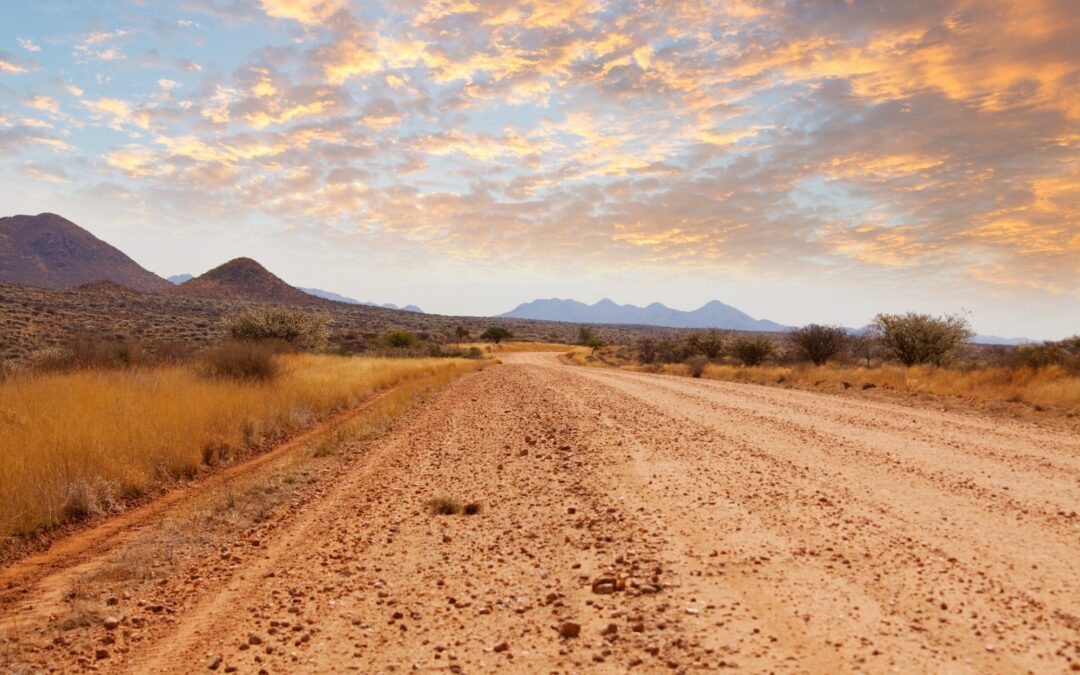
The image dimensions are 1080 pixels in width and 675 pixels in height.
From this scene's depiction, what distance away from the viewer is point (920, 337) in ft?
82.4

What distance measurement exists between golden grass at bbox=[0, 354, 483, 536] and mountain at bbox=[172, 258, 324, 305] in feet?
298

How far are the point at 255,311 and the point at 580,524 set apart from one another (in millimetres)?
26275

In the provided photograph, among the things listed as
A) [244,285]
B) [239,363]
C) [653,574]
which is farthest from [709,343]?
[244,285]

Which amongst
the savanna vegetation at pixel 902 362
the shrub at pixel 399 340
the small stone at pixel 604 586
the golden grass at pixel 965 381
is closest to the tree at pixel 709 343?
the savanna vegetation at pixel 902 362

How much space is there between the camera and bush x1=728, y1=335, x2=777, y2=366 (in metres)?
34.2

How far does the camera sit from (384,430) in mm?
12789

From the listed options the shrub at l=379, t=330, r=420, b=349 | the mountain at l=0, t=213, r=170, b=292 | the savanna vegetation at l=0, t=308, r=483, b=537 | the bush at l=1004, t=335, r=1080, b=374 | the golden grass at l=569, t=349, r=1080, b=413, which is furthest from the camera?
the mountain at l=0, t=213, r=170, b=292

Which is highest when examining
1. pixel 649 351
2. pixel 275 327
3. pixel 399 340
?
pixel 275 327

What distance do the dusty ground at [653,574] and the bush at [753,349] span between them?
2612cm

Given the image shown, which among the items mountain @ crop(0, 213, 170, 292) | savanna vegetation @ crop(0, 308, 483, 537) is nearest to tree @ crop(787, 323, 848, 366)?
savanna vegetation @ crop(0, 308, 483, 537)

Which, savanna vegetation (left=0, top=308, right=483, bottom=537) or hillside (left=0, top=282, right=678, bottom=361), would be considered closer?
savanna vegetation (left=0, top=308, right=483, bottom=537)

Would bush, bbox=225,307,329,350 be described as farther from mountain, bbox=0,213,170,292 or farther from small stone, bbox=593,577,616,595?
mountain, bbox=0,213,170,292

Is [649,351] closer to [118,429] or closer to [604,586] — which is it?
[118,429]

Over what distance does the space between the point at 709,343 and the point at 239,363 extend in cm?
3174
